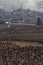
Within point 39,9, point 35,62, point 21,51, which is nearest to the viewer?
point 35,62

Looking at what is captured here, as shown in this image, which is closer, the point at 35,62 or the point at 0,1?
the point at 35,62

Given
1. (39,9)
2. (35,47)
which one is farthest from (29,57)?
(39,9)

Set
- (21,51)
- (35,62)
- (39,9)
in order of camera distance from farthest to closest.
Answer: (39,9) < (21,51) < (35,62)

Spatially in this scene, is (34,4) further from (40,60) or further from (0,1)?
(40,60)

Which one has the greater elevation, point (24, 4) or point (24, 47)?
point (24, 47)

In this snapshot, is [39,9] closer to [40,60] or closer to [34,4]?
[34,4]

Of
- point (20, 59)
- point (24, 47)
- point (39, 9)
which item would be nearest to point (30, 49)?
point (24, 47)

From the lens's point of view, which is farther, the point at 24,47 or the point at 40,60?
the point at 24,47

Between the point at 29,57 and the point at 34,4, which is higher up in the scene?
the point at 29,57
